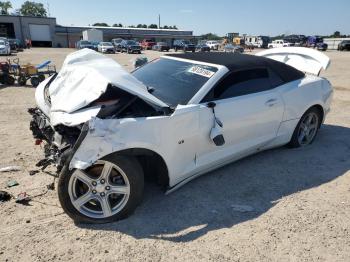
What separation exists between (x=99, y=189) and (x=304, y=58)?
448 cm

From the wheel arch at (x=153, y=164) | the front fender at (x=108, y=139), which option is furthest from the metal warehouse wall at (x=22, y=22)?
the front fender at (x=108, y=139)

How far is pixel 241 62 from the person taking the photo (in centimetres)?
441

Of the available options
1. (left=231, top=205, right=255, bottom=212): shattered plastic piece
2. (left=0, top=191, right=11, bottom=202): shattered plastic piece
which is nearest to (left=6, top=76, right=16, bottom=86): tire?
(left=0, top=191, right=11, bottom=202): shattered plastic piece

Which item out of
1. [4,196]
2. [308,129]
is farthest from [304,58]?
[4,196]

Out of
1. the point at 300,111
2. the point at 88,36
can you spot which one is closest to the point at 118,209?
the point at 300,111

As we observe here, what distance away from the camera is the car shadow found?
3258 mm

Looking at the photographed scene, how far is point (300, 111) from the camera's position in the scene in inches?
193

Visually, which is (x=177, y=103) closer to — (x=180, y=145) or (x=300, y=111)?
(x=180, y=145)

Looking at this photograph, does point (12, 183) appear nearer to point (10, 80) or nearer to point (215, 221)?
point (215, 221)

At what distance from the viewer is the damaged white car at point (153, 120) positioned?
311 cm

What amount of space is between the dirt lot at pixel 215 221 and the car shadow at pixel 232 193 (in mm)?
11

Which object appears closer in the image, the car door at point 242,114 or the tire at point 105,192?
the tire at point 105,192

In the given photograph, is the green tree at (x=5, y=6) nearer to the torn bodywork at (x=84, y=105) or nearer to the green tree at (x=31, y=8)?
the green tree at (x=31, y=8)

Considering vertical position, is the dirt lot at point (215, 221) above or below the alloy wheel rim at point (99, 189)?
below
